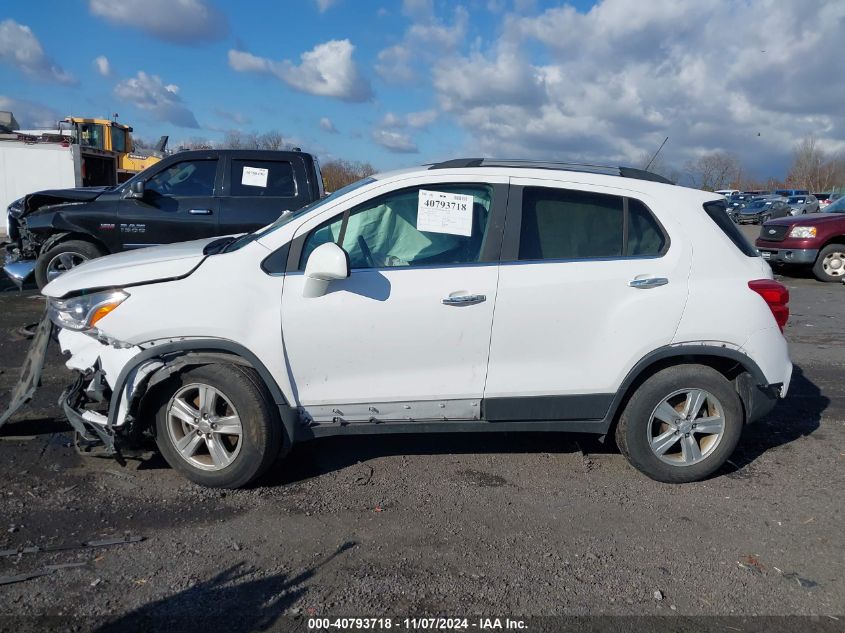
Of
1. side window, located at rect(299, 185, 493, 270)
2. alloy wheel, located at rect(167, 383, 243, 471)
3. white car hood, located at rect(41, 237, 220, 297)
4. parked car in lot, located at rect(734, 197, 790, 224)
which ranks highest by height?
parked car in lot, located at rect(734, 197, 790, 224)

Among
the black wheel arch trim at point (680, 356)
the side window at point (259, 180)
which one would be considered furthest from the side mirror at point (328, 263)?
the side window at point (259, 180)

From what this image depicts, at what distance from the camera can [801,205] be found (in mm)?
32812

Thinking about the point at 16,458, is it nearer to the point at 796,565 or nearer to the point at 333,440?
the point at 333,440

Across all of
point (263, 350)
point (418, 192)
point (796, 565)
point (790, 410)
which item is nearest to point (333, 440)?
point (263, 350)

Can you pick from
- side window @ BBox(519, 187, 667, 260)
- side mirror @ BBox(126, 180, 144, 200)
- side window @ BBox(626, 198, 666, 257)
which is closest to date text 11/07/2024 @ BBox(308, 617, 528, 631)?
side window @ BBox(519, 187, 667, 260)

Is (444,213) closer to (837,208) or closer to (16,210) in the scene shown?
(16,210)

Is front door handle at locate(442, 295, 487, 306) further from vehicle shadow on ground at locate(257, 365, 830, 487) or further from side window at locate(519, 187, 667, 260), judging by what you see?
vehicle shadow on ground at locate(257, 365, 830, 487)

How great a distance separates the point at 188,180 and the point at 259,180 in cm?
93

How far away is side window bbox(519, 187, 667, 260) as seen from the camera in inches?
161

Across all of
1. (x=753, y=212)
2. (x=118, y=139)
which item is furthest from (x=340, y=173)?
(x=753, y=212)

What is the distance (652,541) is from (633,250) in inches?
65.6

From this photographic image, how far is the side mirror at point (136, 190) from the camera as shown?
28.2 feet

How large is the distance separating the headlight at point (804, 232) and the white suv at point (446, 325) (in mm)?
10673

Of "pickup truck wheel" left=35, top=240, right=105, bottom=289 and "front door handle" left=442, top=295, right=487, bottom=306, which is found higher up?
"front door handle" left=442, top=295, right=487, bottom=306
